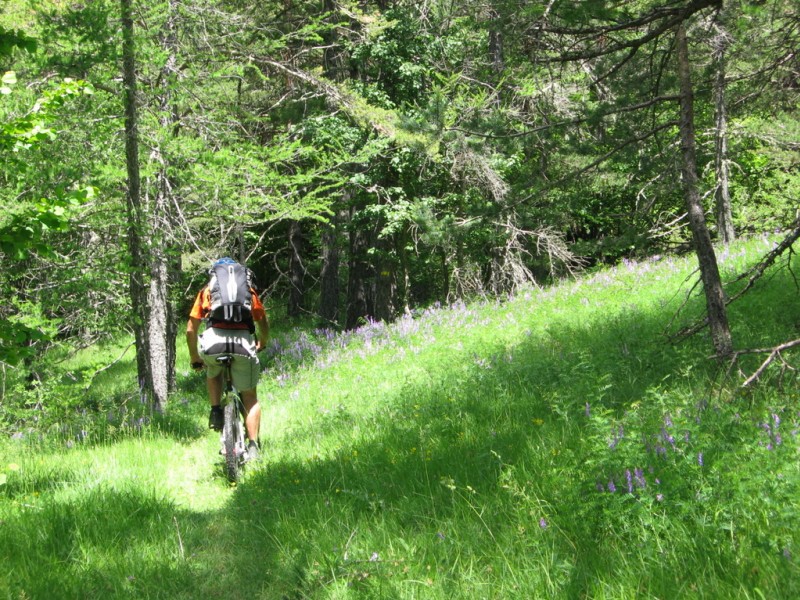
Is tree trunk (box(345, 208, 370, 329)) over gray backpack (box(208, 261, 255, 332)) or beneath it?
over

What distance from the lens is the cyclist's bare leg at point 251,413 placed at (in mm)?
5916

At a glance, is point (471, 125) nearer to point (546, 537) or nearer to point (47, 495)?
point (546, 537)

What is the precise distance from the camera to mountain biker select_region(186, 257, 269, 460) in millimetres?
5676

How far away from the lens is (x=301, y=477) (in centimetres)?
483

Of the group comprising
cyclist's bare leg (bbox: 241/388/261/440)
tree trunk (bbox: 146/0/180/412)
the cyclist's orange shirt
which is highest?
tree trunk (bbox: 146/0/180/412)

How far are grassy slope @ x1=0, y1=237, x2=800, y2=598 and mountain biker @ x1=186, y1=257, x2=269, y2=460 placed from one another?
498 millimetres

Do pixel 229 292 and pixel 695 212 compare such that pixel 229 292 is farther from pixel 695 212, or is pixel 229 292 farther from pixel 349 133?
pixel 349 133

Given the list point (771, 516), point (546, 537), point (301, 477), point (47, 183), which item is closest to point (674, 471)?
point (771, 516)

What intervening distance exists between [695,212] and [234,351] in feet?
14.1

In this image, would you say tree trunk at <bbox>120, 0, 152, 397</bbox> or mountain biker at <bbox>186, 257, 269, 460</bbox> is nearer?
mountain biker at <bbox>186, 257, 269, 460</bbox>

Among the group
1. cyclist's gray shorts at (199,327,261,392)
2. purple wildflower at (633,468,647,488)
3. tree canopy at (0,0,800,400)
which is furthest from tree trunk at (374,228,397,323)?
purple wildflower at (633,468,647,488)

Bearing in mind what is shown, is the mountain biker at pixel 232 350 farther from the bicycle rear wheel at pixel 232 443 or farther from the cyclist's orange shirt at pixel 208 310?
the bicycle rear wheel at pixel 232 443

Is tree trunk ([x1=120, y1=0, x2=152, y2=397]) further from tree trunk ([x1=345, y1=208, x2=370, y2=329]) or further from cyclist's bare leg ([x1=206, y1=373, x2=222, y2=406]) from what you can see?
tree trunk ([x1=345, y1=208, x2=370, y2=329])

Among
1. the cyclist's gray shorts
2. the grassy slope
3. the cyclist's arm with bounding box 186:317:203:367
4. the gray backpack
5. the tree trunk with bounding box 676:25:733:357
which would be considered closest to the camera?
the grassy slope
